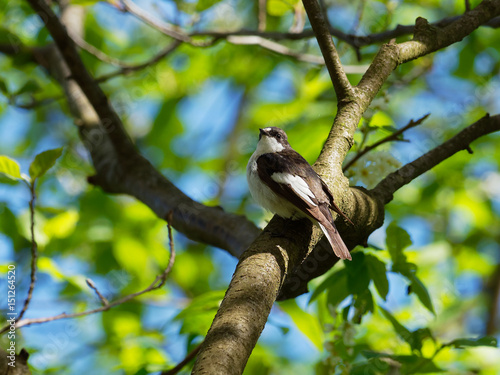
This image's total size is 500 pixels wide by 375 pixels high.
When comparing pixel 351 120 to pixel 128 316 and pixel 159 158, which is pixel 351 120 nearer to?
pixel 128 316

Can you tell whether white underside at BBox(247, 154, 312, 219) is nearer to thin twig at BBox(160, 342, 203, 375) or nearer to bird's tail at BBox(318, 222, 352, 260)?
bird's tail at BBox(318, 222, 352, 260)

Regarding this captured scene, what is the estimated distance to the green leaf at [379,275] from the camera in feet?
9.75

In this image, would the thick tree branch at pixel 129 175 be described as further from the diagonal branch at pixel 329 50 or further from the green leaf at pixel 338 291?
the diagonal branch at pixel 329 50

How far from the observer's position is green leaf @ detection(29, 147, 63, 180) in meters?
2.68

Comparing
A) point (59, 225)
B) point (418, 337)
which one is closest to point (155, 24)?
point (59, 225)

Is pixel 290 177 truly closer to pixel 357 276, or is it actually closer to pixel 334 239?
pixel 334 239

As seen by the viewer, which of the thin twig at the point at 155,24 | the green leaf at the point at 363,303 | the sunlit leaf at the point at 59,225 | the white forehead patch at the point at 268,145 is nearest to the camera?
the green leaf at the point at 363,303

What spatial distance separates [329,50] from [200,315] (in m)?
1.69

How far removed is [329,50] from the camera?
290 centimetres

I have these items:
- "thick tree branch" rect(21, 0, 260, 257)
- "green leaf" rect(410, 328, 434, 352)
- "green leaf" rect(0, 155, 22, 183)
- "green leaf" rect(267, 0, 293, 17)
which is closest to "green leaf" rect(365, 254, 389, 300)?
"green leaf" rect(410, 328, 434, 352)

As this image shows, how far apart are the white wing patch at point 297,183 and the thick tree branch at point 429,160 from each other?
15.2 inches

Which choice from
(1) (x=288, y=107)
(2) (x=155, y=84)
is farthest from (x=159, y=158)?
(1) (x=288, y=107)

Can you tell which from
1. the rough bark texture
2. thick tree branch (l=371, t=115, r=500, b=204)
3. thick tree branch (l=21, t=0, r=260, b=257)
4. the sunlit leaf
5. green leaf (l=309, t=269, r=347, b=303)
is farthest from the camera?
the sunlit leaf

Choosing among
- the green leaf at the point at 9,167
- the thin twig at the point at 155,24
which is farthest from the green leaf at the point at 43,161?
the thin twig at the point at 155,24
